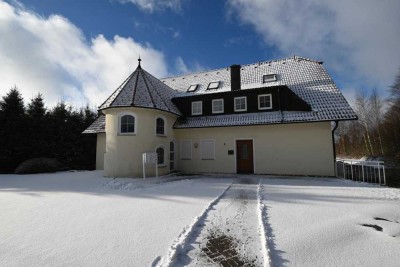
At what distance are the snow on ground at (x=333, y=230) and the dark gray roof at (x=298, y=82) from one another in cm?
652

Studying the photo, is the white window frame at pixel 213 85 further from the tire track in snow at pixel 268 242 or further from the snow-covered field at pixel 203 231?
the tire track in snow at pixel 268 242

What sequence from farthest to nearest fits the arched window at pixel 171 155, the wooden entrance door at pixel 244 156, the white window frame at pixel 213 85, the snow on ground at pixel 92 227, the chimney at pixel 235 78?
the white window frame at pixel 213 85 < the chimney at pixel 235 78 < the arched window at pixel 171 155 < the wooden entrance door at pixel 244 156 < the snow on ground at pixel 92 227

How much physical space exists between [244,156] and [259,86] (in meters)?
5.24

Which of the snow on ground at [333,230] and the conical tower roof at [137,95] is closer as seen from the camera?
the snow on ground at [333,230]

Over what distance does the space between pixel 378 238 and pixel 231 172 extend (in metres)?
11.2

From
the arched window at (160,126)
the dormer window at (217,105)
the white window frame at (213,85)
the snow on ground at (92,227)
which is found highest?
the white window frame at (213,85)

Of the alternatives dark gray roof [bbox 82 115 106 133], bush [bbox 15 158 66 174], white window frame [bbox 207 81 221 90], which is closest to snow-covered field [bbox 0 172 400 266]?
dark gray roof [bbox 82 115 106 133]

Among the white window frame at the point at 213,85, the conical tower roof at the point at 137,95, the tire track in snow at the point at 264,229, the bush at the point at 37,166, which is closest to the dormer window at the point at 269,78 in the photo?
the white window frame at the point at 213,85

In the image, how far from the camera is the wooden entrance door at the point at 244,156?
14898 mm

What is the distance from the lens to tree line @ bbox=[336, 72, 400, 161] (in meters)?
28.0

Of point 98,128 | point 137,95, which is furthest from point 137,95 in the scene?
point 98,128

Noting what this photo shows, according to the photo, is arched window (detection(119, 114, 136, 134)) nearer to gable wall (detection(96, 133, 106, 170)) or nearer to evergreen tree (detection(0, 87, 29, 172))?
gable wall (detection(96, 133, 106, 170))

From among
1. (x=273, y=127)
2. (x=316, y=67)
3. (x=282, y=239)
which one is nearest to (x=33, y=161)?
(x=273, y=127)

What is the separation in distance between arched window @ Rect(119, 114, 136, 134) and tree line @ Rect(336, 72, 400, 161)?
29.5 m
